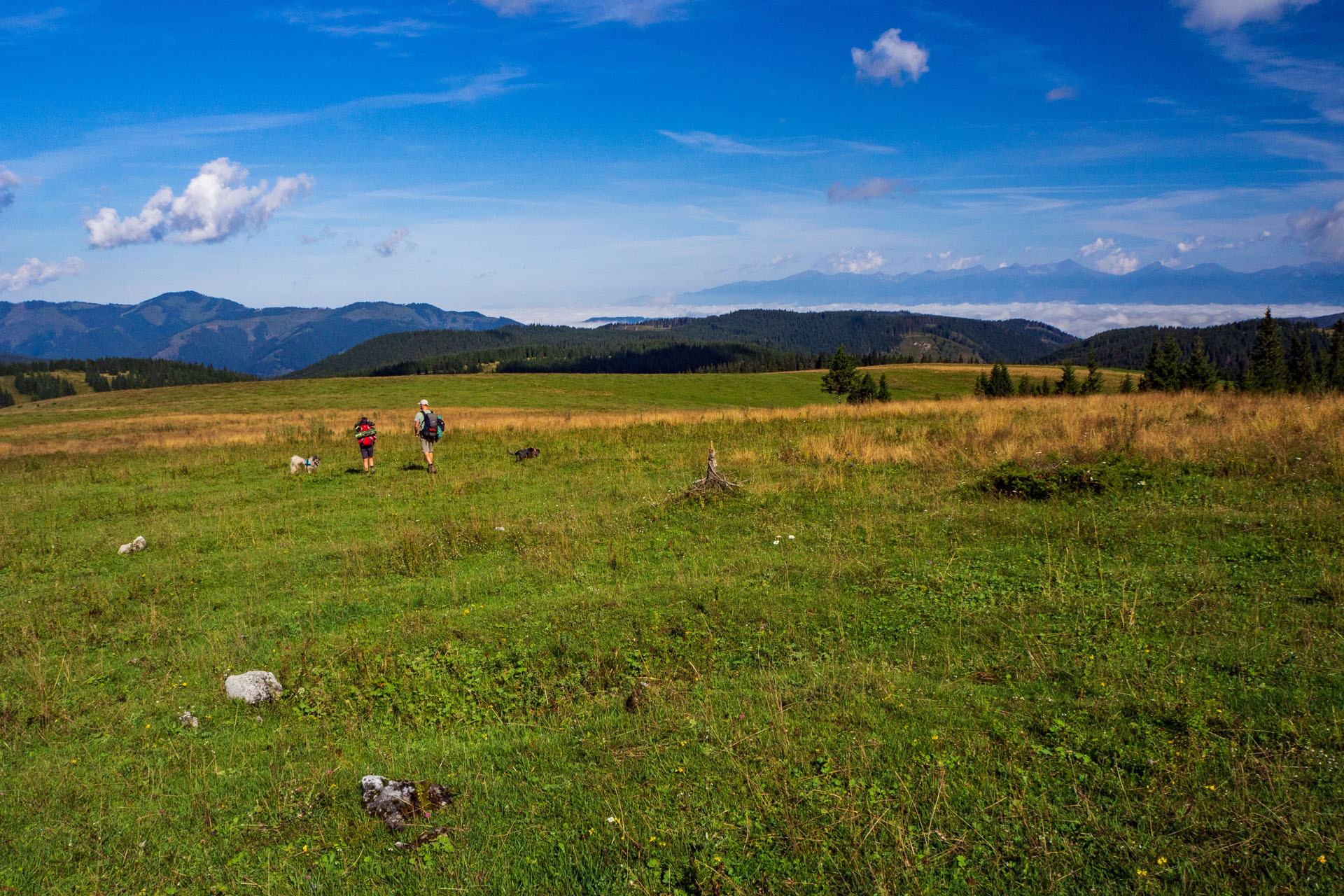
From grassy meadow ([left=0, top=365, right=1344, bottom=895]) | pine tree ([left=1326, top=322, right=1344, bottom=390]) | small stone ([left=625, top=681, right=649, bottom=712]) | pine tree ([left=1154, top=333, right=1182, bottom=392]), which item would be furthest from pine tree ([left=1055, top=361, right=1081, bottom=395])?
small stone ([left=625, top=681, right=649, bottom=712])

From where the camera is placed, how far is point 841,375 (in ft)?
212

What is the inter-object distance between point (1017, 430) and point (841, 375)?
4911 centimetres

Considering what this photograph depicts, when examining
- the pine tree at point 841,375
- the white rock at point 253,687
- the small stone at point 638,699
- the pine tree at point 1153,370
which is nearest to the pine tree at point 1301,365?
the pine tree at point 1153,370

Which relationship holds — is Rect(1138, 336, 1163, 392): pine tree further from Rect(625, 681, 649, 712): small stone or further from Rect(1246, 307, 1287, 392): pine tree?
Rect(625, 681, 649, 712): small stone

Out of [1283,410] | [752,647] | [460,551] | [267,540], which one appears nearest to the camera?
[752,647]

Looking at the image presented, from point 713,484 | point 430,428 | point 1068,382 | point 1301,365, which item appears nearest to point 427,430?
point 430,428

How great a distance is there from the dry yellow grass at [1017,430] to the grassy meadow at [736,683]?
0.73ft

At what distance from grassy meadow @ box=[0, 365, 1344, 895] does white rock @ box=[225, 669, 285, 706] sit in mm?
127

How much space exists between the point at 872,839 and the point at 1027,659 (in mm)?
2875

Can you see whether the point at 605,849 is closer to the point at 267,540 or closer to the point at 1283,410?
the point at 267,540

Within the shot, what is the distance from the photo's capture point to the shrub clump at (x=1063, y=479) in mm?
10922

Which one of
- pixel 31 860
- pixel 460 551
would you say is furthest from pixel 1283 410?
pixel 31 860

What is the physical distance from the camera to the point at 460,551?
1110 cm

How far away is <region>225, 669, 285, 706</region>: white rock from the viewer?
21.4ft
